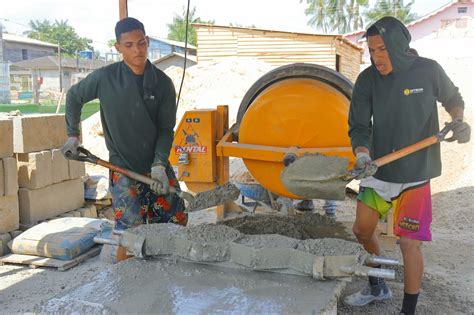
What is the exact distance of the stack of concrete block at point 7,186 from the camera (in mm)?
4273

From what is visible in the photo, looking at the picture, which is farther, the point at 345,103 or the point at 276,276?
the point at 345,103

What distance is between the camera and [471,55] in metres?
22.0

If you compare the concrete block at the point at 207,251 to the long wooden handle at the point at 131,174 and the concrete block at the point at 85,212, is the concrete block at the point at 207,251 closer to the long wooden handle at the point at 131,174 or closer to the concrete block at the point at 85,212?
the long wooden handle at the point at 131,174

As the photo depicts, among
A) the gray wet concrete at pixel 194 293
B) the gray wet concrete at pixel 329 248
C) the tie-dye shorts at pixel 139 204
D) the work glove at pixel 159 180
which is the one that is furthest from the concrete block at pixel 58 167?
the gray wet concrete at pixel 329 248

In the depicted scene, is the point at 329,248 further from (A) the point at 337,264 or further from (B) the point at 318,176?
(B) the point at 318,176

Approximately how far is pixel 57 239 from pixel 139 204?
55.7 inches

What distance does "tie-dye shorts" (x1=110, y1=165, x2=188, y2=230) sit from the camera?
3084 mm

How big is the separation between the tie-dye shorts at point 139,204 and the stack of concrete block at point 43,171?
71.8 inches

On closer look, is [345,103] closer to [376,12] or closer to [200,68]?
[200,68]

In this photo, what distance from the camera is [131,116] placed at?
3.05 m

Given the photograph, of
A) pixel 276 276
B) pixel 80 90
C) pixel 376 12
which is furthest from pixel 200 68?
pixel 376 12

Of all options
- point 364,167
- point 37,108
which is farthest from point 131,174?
point 37,108

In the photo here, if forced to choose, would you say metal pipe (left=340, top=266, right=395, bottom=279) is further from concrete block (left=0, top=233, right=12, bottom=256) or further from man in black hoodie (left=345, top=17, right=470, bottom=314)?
concrete block (left=0, top=233, right=12, bottom=256)

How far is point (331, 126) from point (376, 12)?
3726cm
